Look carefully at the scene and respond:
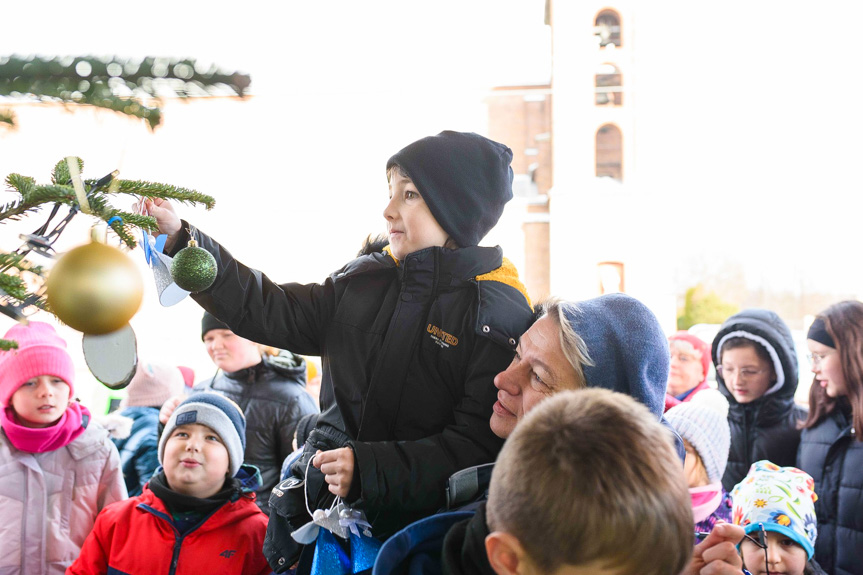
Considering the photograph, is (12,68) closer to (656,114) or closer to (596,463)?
(596,463)

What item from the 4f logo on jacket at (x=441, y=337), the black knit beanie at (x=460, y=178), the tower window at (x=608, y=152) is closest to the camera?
the 4f logo on jacket at (x=441, y=337)

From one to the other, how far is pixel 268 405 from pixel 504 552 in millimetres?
2251

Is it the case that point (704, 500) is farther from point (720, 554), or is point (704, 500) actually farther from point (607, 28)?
point (607, 28)

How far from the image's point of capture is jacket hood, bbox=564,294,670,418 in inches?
49.2

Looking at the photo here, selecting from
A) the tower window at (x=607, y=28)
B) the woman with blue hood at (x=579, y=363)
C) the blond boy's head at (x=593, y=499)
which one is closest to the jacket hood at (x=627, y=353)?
the woman with blue hood at (x=579, y=363)

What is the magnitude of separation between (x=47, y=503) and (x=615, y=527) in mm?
2264

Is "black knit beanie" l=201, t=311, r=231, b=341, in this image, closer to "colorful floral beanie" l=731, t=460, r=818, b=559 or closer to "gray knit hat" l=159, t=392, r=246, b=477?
"gray knit hat" l=159, t=392, r=246, b=477

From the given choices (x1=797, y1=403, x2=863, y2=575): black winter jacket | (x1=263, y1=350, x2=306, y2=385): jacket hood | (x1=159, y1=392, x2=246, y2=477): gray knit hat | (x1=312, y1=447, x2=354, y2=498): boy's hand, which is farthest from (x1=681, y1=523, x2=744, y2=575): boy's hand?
(x1=263, y1=350, x2=306, y2=385): jacket hood

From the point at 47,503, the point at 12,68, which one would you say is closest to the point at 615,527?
the point at 12,68

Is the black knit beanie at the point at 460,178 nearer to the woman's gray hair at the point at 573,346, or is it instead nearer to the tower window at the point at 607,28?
the woman's gray hair at the point at 573,346

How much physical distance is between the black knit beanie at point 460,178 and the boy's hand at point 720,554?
80 centimetres

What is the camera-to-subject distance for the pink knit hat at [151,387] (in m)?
3.65

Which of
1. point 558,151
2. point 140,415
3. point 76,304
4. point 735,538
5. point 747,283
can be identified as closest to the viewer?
point 76,304

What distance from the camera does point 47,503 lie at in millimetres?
2418
